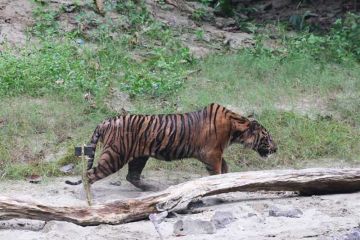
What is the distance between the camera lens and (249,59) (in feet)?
37.9

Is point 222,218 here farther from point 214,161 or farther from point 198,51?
point 198,51

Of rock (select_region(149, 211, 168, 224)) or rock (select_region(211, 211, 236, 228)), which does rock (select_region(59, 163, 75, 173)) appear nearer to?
rock (select_region(149, 211, 168, 224))

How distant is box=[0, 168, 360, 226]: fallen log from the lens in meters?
6.32

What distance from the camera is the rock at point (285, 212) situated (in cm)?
671

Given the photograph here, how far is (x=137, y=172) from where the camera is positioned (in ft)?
26.1

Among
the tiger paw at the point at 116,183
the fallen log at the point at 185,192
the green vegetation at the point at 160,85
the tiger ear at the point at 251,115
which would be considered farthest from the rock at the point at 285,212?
the tiger ear at the point at 251,115

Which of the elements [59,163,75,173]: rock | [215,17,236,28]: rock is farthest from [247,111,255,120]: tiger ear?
[215,17,236,28]: rock

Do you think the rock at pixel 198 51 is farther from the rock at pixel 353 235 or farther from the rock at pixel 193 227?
the rock at pixel 353 235

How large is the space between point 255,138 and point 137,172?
1201 millimetres

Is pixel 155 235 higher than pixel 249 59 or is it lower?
lower

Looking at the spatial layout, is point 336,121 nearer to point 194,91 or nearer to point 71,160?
point 194,91

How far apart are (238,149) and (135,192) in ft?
5.07

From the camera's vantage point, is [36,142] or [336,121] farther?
[336,121]

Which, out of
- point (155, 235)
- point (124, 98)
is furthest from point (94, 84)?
point (155, 235)
